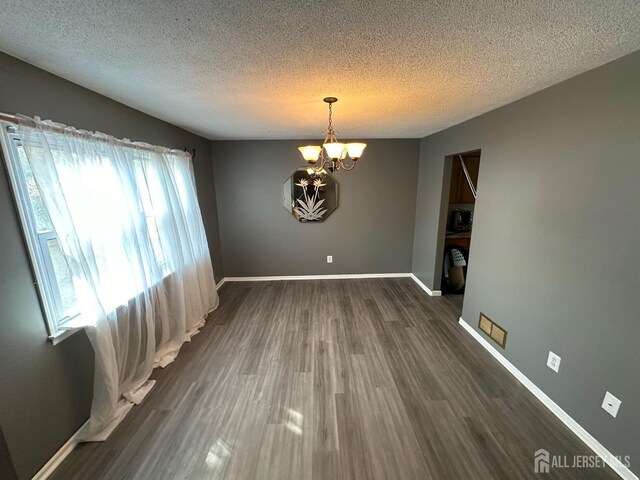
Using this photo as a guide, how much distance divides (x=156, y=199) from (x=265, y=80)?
1.64m

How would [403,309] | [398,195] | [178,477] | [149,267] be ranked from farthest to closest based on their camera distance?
[398,195] → [403,309] → [149,267] → [178,477]

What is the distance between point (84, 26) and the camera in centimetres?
107

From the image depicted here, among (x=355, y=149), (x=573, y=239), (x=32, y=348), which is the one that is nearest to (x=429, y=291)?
(x=573, y=239)

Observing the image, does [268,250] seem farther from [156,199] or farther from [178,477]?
[178,477]

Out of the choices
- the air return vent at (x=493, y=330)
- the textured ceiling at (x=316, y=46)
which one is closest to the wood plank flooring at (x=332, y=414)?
the air return vent at (x=493, y=330)

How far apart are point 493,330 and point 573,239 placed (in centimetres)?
120

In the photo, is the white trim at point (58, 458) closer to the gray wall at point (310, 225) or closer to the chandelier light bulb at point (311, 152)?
the chandelier light bulb at point (311, 152)

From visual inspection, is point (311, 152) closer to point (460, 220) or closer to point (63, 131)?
point (63, 131)

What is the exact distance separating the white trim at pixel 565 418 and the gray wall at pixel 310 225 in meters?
2.20

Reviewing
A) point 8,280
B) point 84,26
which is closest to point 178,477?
point 8,280

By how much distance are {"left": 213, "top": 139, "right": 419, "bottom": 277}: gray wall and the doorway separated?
2.22 ft

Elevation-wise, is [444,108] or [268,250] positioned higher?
[444,108]

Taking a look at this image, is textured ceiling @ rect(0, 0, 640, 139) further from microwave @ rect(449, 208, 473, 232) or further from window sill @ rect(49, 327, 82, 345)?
microwave @ rect(449, 208, 473, 232)

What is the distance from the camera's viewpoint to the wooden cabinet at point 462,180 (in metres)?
3.61
